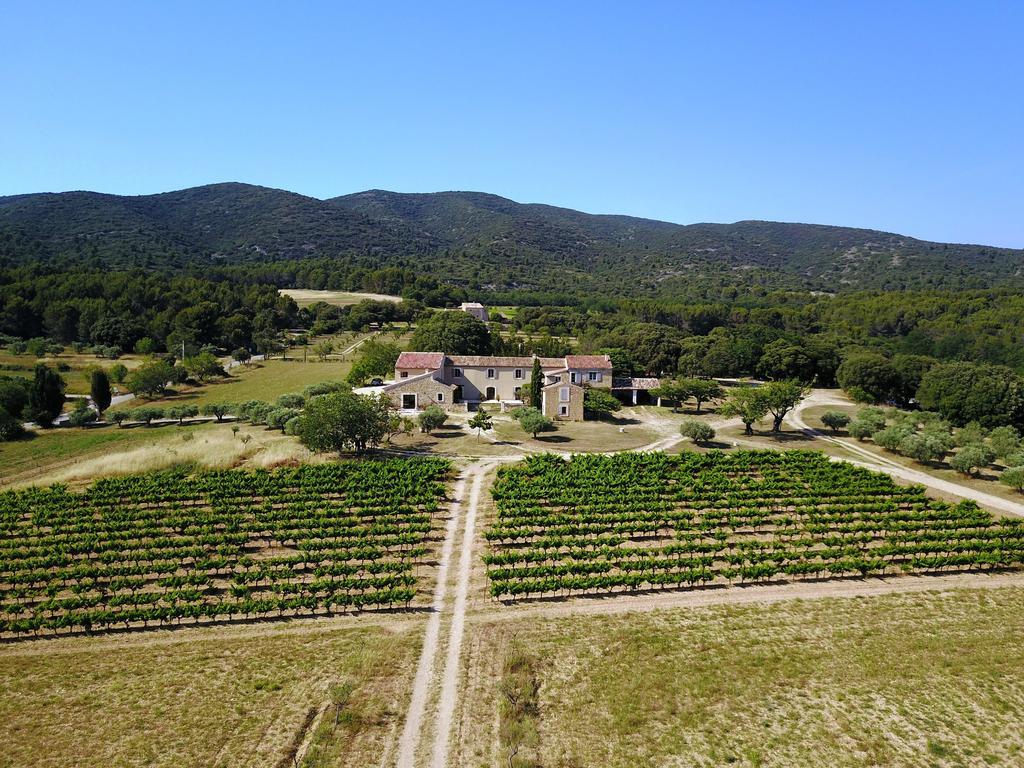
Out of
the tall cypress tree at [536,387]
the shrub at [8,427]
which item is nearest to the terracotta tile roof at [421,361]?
the tall cypress tree at [536,387]

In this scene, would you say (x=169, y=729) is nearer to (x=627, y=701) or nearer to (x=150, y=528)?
(x=627, y=701)

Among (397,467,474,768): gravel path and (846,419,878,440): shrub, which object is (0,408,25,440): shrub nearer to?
(397,467,474,768): gravel path

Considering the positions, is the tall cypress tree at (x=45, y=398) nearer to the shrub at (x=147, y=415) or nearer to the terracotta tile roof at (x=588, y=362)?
the shrub at (x=147, y=415)

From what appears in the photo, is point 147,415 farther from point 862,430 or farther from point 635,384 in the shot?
point 862,430

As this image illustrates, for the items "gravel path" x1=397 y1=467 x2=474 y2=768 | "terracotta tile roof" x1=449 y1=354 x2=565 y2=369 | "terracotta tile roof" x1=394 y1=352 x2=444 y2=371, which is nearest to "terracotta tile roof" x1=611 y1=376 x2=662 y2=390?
"terracotta tile roof" x1=449 y1=354 x2=565 y2=369

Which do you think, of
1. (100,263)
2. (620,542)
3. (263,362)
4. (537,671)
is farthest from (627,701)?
(100,263)

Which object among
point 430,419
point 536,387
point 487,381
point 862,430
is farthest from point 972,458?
point 487,381
